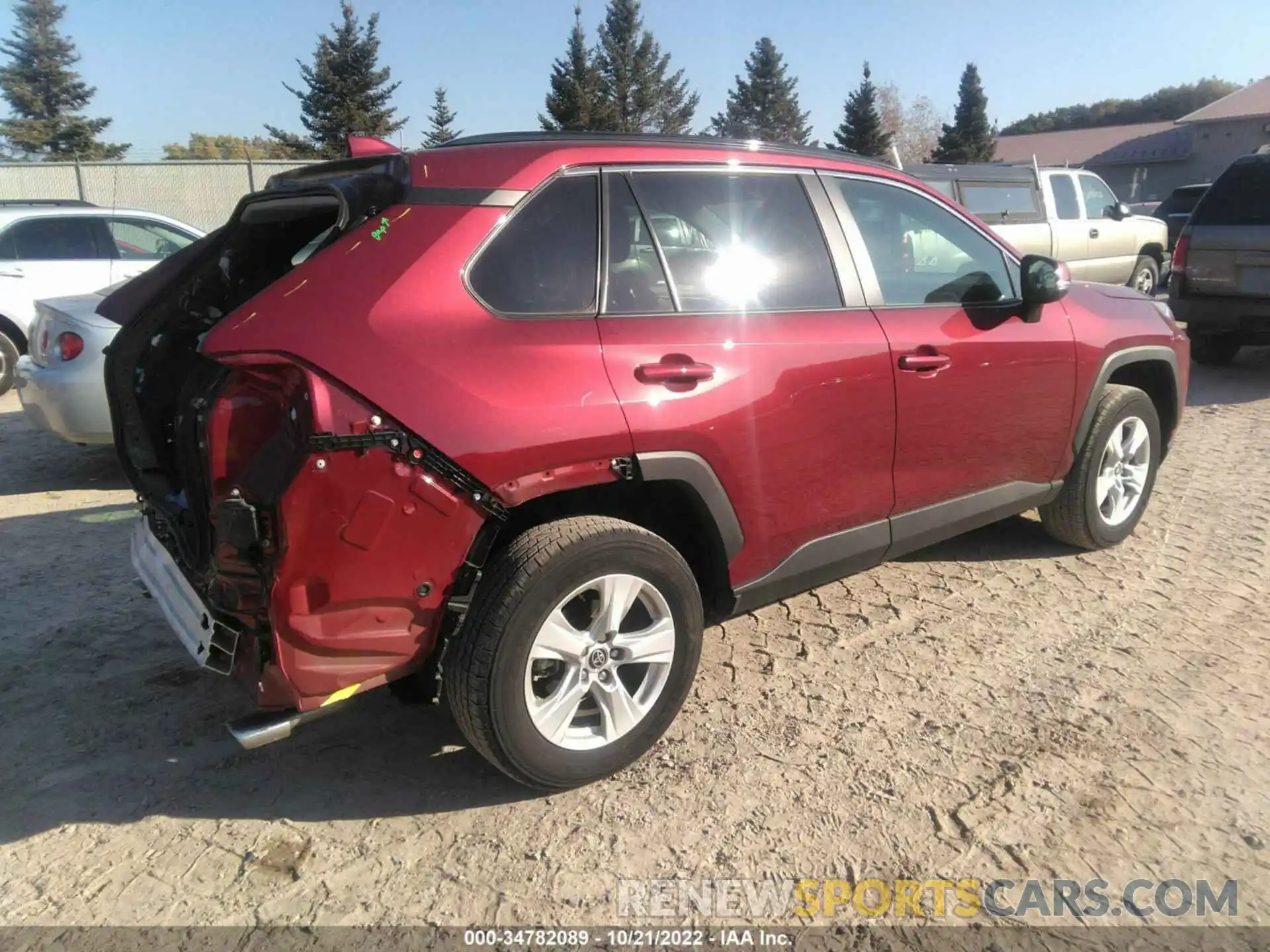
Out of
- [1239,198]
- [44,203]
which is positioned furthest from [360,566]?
[1239,198]

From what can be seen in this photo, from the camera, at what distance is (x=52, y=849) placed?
8.45 ft

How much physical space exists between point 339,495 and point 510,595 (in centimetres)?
53

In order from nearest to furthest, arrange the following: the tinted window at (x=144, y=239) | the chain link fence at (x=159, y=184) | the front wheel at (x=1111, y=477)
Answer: the front wheel at (x=1111, y=477) < the tinted window at (x=144, y=239) < the chain link fence at (x=159, y=184)

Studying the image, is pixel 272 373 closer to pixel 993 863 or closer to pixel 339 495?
pixel 339 495

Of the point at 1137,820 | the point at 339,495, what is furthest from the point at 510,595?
the point at 1137,820

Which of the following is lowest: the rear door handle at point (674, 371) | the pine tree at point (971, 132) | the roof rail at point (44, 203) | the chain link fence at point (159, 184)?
the rear door handle at point (674, 371)

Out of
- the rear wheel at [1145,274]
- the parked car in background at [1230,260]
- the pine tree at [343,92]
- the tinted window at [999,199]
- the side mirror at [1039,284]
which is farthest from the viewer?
the pine tree at [343,92]

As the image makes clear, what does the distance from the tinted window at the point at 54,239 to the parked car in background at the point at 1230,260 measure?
1031cm

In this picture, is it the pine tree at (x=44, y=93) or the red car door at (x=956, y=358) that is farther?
the pine tree at (x=44, y=93)

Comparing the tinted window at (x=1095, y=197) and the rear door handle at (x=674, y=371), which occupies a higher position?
the tinted window at (x=1095, y=197)

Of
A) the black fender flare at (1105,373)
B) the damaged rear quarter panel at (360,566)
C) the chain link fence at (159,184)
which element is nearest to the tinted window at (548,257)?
the damaged rear quarter panel at (360,566)

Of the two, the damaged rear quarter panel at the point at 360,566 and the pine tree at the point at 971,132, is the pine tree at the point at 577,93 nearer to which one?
the pine tree at the point at 971,132

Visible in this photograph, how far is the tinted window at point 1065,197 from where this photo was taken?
1198cm

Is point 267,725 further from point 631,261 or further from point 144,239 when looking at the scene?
point 144,239
